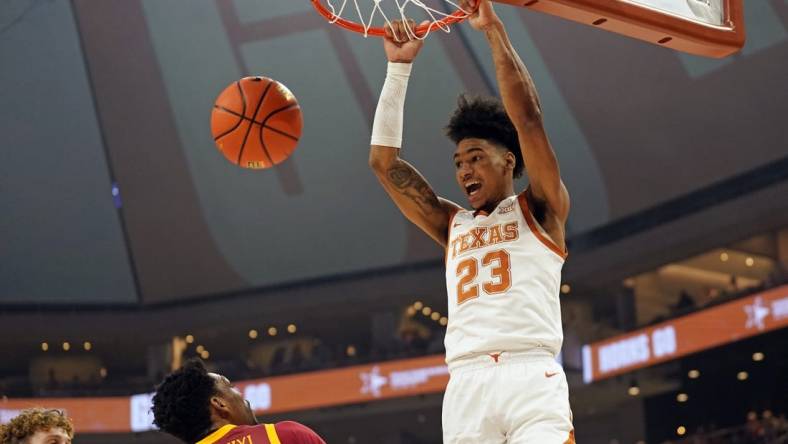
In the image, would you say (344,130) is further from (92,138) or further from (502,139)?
(502,139)

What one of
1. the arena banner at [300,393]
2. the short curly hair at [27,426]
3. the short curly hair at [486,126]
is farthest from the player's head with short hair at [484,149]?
the arena banner at [300,393]

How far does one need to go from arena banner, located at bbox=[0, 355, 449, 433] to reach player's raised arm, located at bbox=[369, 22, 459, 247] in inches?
670

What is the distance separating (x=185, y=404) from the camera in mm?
4281

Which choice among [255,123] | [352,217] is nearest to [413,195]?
[255,123]

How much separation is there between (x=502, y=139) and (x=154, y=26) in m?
15.9

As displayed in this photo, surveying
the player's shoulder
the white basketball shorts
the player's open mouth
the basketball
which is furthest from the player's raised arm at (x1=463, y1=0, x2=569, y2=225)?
the basketball

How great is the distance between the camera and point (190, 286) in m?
23.9

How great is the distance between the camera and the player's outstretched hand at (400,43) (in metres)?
4.43

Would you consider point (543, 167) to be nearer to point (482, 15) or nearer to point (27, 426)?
point (482, 15)

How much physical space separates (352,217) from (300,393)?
3769mm

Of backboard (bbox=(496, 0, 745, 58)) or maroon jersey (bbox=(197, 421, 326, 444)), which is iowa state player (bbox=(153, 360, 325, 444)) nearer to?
maroon jersey (bbox=(197, 421, 326, 444))

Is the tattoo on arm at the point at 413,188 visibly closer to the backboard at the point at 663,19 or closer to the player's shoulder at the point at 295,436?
the backboard at the point at 663,19

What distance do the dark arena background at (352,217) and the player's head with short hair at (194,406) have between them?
14.7 metres

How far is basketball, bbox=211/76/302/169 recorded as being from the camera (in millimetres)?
7438
